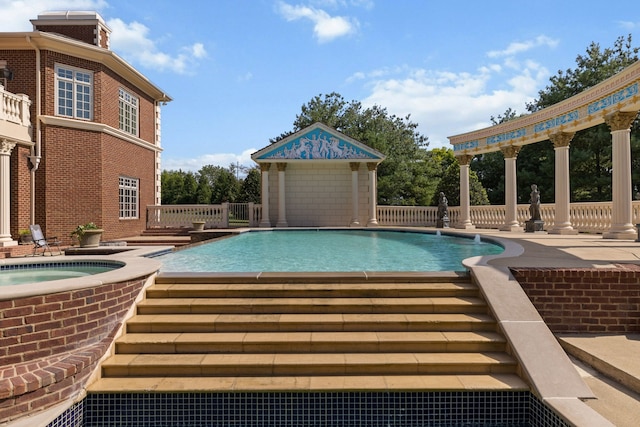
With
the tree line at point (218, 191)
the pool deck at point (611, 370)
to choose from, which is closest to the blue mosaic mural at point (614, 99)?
the pool deck at point (611, 370)

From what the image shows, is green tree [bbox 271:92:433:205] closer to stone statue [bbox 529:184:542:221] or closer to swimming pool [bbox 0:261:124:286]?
stone statue [bbox 529:184:542:221]

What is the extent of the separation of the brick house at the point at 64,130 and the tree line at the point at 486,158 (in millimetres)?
21069

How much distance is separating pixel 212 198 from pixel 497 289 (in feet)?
192

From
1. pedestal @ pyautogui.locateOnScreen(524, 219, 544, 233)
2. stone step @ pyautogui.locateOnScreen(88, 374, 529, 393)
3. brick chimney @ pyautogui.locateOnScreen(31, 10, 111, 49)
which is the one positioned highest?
brick chimney @ pyautogui.locateOnScreen(31, 10, 111, 49)

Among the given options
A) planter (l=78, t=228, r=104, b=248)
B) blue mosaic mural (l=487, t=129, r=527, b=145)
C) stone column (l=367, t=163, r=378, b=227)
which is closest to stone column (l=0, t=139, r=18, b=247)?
planter (l=78, t=228, r=104, b=248)

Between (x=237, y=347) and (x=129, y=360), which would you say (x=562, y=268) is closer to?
(x=237, y=347)

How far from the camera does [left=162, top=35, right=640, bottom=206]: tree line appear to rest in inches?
1232

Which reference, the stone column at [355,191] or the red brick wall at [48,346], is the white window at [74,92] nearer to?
the stone column at [355,191]

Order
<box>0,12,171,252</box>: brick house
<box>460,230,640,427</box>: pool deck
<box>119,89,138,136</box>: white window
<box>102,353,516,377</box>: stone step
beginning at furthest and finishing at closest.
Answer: <box>119,89,138,136</box>: white window, <box>0,12,171,252</box>: brick house, <box>102,353,516,377</box>: stone step, <box>460,230,640,427</box>: pool deck

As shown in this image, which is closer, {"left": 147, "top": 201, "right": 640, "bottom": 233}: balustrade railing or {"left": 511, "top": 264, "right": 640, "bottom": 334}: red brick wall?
{"left": 511, "top": 264, "right": 640, "bottom": 334}: red brick wall

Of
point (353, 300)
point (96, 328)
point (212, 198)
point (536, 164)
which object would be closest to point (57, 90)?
point (96, 328)

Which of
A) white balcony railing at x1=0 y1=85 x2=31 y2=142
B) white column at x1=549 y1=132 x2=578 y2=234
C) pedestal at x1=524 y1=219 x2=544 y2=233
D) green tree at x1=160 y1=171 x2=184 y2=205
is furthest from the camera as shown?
green tree at x1=160 y1=171 x2=184 y2=205

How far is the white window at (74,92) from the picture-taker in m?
16.0

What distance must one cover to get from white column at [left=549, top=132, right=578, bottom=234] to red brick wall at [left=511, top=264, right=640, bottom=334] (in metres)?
11.9
